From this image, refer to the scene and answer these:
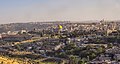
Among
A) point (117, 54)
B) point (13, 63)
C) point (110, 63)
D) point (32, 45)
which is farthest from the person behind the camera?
point (32, 45)

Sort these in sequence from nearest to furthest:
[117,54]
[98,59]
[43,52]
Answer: [98,59]
[117,54]
[43,52]

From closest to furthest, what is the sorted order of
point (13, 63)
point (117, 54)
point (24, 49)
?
point (13, 63)
point (117, 54)
point (24, 49)

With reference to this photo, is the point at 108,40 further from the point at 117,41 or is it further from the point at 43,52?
the point at 43,52

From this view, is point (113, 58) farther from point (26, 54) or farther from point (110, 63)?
point (26, 54)

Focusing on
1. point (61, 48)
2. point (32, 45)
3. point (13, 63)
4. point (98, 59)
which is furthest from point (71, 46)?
point (13, 63)

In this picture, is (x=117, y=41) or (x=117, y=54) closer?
(x=117, y=54)

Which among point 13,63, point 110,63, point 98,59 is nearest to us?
point 13,63

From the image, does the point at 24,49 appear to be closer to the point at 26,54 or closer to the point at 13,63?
the point at 26,54

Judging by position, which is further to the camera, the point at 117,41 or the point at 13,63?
the point at 117,41

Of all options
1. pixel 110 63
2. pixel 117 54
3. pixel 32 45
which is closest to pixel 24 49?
pixel 32 45
